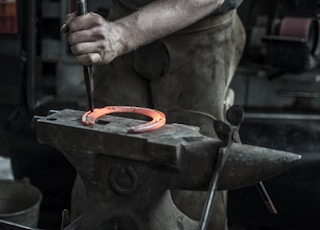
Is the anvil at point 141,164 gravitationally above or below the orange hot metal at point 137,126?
below

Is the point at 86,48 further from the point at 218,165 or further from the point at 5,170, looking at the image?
the point at 5,170

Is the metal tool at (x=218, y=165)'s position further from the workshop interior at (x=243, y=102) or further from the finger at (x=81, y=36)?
the workshop interior at (x=243, y=102)

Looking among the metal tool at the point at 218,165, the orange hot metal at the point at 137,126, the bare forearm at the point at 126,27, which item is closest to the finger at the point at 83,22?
the bare forearm at the point at 126,27

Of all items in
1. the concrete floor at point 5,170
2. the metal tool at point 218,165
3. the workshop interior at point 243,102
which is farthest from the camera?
the concrete floor at point 5,170

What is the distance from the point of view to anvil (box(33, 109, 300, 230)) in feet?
3.50

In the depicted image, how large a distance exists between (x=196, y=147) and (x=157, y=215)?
0.17 metres

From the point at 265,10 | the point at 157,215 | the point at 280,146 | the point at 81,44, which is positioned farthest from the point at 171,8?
the point at 265,10

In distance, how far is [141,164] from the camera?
3.58 feet

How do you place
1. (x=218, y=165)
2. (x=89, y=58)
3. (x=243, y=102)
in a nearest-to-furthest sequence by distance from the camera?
(x=218, y=165)
(x=89, y=58)
(x=243, y=102)

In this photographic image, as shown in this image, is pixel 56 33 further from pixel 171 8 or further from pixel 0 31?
pixel 171 8

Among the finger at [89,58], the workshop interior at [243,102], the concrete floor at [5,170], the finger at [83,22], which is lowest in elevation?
the concrete floor at [5,170]

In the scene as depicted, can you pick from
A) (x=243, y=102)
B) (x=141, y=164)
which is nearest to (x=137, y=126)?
(x=141, y=164)

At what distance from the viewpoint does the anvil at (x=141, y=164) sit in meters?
1.07

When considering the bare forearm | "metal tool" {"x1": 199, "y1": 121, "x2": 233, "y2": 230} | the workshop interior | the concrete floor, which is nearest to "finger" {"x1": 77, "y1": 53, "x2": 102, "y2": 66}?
the bare forearm
